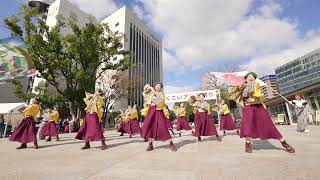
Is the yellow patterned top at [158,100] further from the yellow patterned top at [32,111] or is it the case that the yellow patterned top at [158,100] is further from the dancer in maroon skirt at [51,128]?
the dancer in maroon skirt at [51,128]

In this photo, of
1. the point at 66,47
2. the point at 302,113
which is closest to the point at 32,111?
the point at 302,113

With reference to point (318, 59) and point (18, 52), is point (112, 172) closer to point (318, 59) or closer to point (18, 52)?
point (18, 52)

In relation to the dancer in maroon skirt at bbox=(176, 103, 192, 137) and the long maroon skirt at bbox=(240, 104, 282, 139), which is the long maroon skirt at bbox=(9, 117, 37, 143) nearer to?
the long maroon skirt at bbox=(240, 104, 282, 139)

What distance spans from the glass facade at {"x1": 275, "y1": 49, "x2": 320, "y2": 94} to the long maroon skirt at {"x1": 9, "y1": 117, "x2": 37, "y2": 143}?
91.5 meters

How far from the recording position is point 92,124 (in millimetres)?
7602

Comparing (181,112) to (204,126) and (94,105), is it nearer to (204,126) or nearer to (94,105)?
(204,126)

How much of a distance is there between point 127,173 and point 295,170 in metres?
2.38

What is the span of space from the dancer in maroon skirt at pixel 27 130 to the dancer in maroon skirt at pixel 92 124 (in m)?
1.83

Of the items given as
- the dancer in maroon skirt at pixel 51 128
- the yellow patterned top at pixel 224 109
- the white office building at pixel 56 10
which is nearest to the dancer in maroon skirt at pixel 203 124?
the yellow patterned top at pixel 224 109

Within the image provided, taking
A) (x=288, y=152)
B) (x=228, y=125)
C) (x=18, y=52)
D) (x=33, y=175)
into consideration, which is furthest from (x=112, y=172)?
(x=18, y=52)

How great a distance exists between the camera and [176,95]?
29.0 meters

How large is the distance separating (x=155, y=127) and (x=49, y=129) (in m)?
7.25

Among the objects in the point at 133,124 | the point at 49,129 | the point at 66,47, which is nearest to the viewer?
the point at 49,129

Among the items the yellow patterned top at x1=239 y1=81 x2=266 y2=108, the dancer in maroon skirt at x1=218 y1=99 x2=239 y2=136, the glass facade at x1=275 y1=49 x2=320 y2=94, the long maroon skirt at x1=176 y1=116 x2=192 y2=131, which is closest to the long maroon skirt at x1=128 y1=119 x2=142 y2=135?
the long maroon skirt at x1=176 y1=116 x2=192 y2=131
